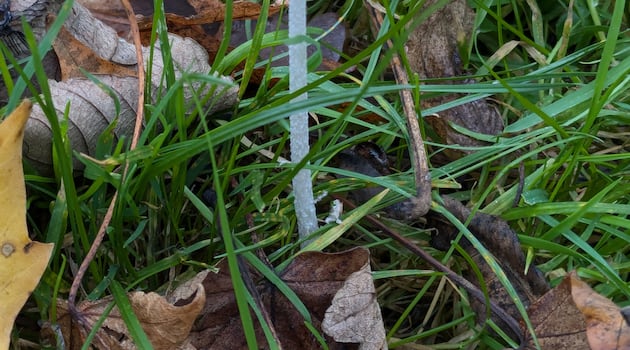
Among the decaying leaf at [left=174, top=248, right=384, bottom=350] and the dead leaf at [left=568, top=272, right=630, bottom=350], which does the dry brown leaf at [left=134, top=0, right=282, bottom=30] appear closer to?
the decaying leaf at [left=174, top=248, right=384, bottom=350]

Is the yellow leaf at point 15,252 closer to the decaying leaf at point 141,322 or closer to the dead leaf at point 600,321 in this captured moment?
the decaying leaf at point 141,322

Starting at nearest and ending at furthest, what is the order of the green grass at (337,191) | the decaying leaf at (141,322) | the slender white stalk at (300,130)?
1. the slender white stalk at (300,130)
2. the decaying leaf at (141,322)
3. the green grass at (337,191)

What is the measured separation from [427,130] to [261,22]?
456 millimetres

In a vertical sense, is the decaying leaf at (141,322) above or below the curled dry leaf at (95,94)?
below

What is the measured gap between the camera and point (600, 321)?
3.76ft

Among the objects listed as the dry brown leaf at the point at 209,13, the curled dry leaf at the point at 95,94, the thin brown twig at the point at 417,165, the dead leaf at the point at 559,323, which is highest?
the dry brown leaf at the point at 209,13

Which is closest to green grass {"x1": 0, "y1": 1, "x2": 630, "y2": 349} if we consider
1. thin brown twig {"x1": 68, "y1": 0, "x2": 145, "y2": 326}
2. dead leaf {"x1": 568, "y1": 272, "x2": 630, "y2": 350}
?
thin brown twig {"x1": 68, "y1": 0, "x2": 145, "y2": 326}

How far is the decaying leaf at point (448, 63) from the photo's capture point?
5.38 feet

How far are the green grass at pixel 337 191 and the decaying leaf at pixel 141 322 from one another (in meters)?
0.03

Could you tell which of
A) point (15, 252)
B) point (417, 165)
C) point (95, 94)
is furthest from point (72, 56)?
point (417, 165)

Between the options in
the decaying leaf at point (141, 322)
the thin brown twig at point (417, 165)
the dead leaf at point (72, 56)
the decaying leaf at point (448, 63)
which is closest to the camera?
the decaying leaf at point (141, 322)

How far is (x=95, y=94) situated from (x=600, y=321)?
949mm

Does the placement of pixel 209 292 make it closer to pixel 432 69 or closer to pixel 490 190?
pixel 490 190

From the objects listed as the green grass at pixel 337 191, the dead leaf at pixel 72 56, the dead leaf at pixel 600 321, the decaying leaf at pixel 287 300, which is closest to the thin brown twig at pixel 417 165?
the green grass at pixel 337 191
